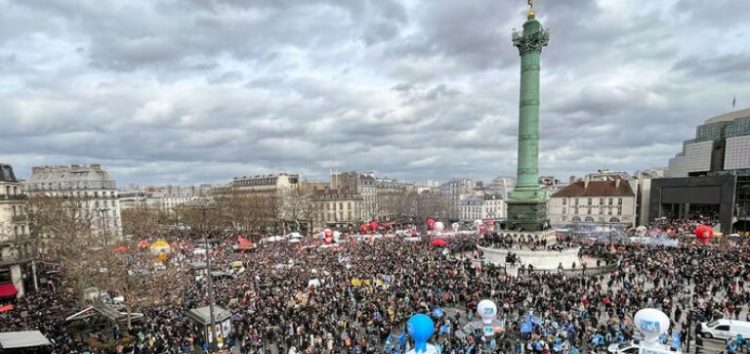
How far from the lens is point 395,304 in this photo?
64.1 ft

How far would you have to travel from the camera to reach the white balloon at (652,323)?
39.3 feet

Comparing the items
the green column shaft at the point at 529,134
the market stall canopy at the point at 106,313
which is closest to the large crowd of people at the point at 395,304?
the market stall canopy at the point at 106,313

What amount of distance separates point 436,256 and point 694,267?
58.1 ft

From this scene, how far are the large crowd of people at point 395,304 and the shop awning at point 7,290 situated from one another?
86 cm

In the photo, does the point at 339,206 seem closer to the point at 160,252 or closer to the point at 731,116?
the point at 160,252

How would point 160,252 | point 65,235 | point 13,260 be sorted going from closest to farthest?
point 65,235 → point 13,260 → point 160,252

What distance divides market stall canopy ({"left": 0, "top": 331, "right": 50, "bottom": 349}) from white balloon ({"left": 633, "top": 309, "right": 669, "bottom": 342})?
71.8 ft

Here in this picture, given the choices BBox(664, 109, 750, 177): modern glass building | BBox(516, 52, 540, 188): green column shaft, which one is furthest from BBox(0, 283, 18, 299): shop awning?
BBox(664, 109, 750, 177): modern glass building

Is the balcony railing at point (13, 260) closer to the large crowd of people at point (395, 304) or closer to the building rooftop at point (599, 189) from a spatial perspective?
the large crowd of people at point (395, 304)

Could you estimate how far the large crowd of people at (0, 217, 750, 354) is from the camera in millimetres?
16016

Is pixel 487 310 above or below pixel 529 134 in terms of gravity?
below

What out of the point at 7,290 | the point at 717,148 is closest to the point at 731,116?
the point at 717,148

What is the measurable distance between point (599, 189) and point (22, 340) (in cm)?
7141

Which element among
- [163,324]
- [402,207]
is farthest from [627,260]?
[402,207]
